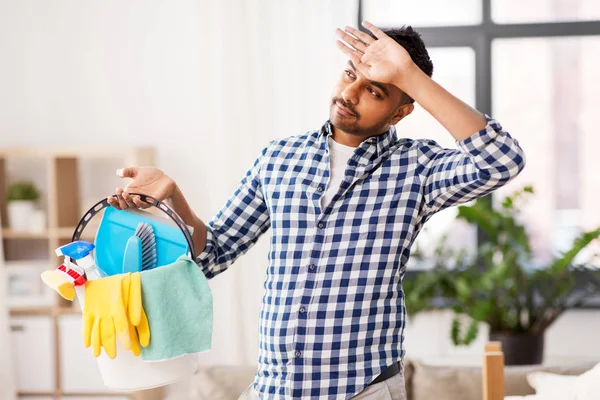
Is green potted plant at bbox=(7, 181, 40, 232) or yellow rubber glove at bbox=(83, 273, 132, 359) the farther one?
green potted plant at bbox=(7, 181, 40, 232)

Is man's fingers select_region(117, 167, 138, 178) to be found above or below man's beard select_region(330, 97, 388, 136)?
below

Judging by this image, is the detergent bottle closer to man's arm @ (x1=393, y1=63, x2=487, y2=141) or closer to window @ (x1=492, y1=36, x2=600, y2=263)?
man's arm @ (x1=393, y1=63, x2=487, y2=141)

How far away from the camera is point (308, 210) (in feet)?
4.66

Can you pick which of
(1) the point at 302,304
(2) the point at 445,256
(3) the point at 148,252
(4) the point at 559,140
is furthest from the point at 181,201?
(4) the point at 559,140

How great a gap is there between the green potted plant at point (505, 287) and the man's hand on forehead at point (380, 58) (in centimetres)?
188

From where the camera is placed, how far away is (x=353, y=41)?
1323mm

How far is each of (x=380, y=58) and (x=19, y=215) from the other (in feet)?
8.94

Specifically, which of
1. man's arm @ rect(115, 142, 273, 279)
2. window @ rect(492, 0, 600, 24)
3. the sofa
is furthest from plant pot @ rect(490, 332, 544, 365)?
man's arm @ rect(115, 142, 273, 279)

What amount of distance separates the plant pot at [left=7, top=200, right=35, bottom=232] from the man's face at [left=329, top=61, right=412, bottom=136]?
8.24 ft

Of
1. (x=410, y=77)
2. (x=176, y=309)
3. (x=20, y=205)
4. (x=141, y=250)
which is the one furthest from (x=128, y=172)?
(x=20, y=205)

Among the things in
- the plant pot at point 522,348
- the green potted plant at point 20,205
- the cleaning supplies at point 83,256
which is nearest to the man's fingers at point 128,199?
the cleaning supplies at point 83,256

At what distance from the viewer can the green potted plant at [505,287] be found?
3.04 meters

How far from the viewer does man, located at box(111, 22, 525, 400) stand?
1359 mm

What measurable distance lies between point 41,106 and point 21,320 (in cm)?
102
